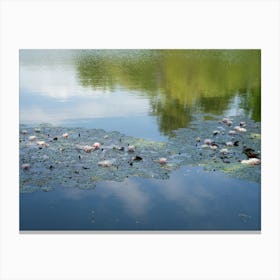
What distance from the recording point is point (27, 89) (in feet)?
14.5

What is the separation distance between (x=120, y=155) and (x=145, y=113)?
1.87ft

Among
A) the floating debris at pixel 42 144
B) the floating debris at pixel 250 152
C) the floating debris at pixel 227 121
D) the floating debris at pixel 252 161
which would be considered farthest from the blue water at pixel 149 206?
the floating debris at pixel 227 121

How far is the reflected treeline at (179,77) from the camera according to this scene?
171 inches

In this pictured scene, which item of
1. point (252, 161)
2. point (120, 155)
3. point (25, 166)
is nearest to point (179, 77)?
point (120, 155)

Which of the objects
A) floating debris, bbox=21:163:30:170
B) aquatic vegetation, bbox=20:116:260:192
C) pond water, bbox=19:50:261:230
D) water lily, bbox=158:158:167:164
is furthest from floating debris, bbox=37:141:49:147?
water lily, bbox=158:158:167:164

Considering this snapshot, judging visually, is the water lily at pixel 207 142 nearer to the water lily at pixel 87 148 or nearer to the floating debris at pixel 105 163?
the floating debris at pixel 105 163

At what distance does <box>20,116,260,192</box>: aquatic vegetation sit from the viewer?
4.12 metres

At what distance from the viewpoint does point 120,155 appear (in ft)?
14.6
